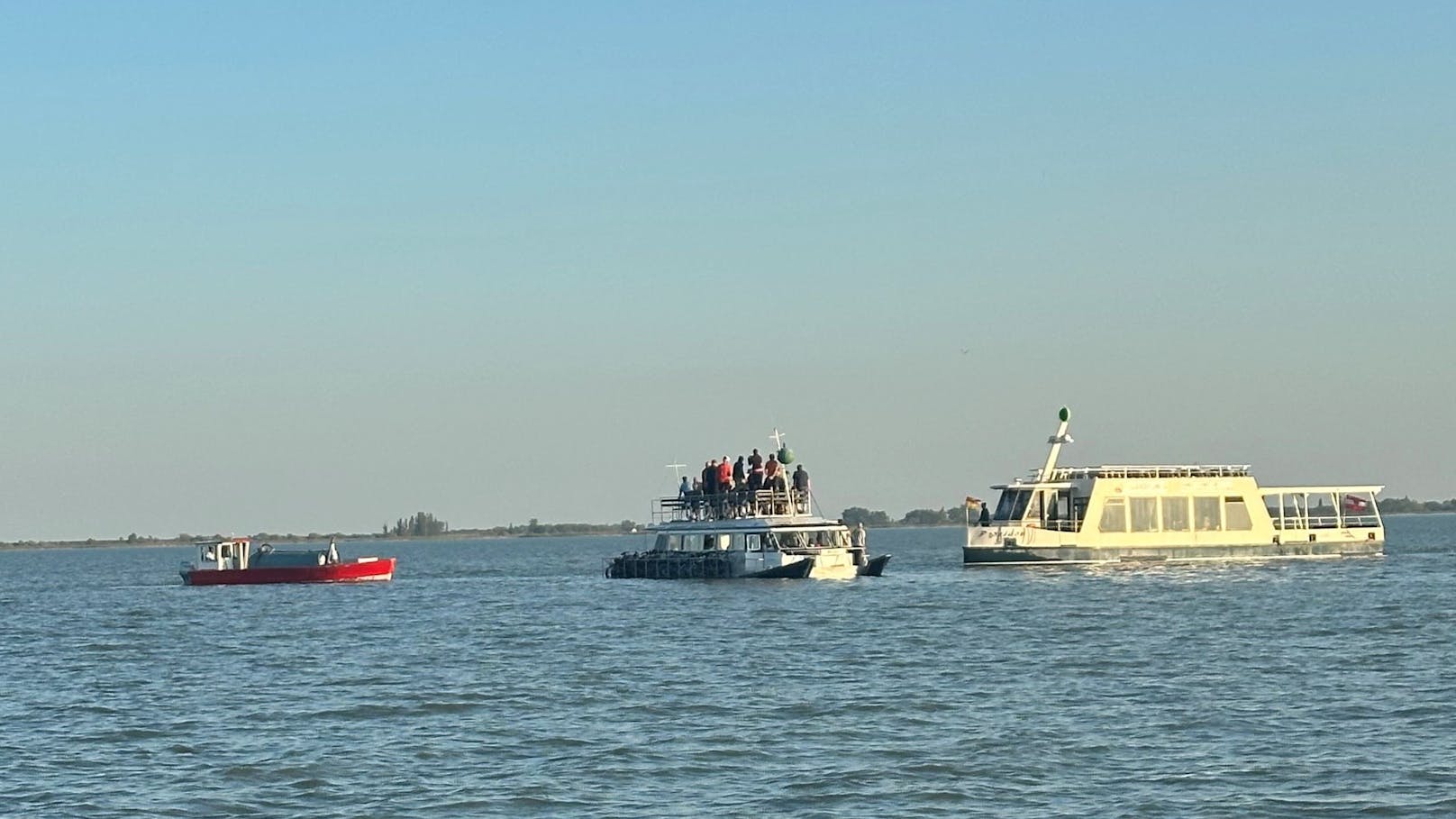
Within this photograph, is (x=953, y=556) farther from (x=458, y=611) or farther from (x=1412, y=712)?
(x=1412, y=712)

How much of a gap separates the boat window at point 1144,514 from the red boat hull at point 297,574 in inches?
1769

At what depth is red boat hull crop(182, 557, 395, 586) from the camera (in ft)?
398

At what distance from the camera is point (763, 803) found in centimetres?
3197

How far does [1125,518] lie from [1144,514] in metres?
1.21

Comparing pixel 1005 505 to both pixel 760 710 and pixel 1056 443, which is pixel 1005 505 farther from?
pixel 760 710

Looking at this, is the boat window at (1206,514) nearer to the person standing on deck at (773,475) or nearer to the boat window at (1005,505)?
the boat window at (1005,505)

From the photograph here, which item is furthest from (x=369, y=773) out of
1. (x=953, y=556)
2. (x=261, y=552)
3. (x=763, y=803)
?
(x=953, y=556)

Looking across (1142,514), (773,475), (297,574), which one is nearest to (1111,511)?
(1142,514)

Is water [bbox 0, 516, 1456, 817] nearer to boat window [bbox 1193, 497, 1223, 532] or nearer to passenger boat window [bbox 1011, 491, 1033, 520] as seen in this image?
passenger boat window [bbox 1011, 491, 1033, 520]

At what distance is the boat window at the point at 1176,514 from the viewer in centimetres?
11256

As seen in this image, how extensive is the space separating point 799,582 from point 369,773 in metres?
62.3

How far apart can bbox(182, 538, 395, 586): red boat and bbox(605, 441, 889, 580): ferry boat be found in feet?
78.9

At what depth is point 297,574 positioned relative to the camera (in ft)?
399

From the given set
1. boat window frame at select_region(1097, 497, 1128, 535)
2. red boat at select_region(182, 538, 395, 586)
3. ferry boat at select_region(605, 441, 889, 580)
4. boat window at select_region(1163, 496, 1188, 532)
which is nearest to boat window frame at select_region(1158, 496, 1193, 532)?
boat window at select_region(1163, 496, 1188, 532)
